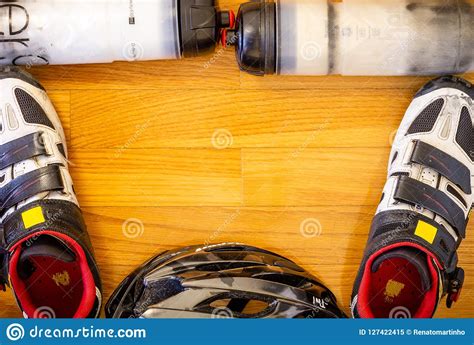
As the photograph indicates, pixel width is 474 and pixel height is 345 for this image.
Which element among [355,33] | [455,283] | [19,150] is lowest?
[455,283]

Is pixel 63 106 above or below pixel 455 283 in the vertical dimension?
above

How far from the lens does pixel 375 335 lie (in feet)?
3.36

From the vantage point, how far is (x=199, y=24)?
3.71 feet

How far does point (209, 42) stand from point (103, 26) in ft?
0.67

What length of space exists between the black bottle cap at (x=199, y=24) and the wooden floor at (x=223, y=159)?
98 millimetres

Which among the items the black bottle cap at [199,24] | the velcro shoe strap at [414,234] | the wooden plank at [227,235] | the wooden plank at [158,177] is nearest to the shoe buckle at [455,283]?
the velcro shoe strap at [414,234]

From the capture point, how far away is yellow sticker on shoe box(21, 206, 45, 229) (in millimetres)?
1125

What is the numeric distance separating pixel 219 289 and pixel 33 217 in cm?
39

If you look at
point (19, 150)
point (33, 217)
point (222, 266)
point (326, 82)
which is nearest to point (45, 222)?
point (33, 217)

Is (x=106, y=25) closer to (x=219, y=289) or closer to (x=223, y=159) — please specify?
(x=223, y=159)

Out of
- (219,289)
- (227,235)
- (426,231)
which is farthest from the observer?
(227,235)

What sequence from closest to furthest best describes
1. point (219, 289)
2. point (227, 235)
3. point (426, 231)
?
point (219, 289), point (426, 231), point (227, 235)

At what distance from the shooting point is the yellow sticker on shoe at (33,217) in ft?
3.69

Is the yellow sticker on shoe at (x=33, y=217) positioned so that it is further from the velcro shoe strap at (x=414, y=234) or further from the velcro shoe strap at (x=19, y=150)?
the velcro shoe strap at (x=414, y=234)
